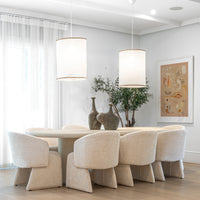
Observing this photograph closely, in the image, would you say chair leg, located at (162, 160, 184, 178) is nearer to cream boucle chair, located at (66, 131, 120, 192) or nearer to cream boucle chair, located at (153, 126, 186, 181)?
cream boucle chair, located at (153, 126, 186, 181)

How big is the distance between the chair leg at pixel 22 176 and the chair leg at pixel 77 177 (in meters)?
0.59

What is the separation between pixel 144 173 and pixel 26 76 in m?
2.69

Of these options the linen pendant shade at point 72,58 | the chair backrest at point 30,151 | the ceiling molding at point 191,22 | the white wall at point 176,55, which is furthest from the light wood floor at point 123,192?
the ceiling molding at point 191,22

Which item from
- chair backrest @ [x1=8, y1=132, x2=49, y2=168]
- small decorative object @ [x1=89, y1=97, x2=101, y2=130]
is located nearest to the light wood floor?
chair backrest @ [x1=8, y1=132, x2=49, y2=168]

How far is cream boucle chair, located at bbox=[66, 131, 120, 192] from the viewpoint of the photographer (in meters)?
4.13

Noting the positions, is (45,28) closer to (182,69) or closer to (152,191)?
(182,69)

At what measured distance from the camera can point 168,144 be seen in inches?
193

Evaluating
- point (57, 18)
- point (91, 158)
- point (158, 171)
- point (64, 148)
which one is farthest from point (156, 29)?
point (91, 158)

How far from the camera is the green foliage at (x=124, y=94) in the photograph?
7.00 metres

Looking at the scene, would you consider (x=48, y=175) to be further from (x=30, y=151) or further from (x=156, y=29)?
(x=156, y=29)

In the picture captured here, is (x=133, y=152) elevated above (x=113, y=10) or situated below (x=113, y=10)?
below

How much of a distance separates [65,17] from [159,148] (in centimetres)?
312

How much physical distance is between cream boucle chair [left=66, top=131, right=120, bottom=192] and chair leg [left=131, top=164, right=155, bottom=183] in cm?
59

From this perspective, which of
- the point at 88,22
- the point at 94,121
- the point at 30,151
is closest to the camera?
the point at 30,151
